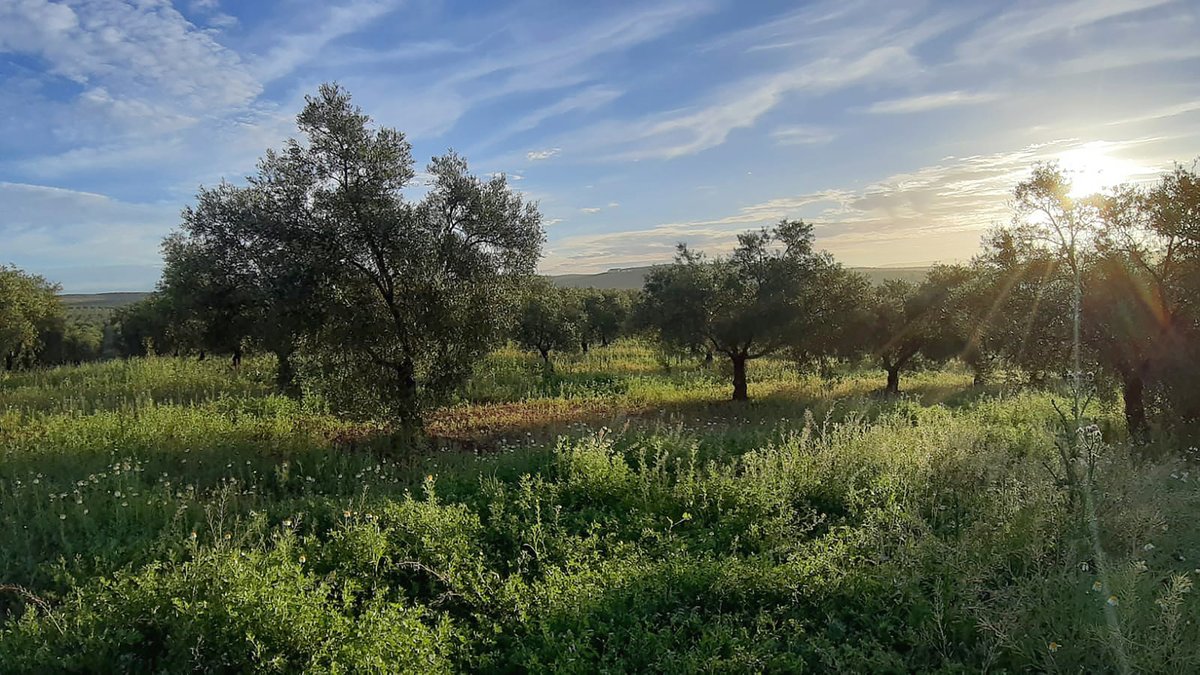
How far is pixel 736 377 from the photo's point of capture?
21.1 metres

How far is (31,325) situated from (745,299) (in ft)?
90.5

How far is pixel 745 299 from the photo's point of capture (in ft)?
66.7

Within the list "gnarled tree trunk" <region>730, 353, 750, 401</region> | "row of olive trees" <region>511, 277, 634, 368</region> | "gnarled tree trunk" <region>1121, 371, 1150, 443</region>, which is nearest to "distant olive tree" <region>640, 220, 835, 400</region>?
"gnarled tree trunk" <region>730, 353, 750, 401</region>

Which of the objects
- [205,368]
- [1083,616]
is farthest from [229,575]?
[205,368]

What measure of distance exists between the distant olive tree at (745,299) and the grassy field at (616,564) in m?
11.3

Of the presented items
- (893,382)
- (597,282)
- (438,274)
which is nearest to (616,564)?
(438,274)

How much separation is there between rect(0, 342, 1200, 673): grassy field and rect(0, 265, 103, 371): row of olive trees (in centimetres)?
1760

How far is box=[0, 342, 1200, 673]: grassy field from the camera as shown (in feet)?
11.8

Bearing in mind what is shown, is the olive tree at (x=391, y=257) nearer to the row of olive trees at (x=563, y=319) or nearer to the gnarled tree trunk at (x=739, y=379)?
the row of olive trees at (x=563, y=319)

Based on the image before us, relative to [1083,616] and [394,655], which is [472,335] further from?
[1083,616]

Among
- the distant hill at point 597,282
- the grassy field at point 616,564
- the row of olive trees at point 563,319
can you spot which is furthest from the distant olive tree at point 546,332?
the distant hill at point 597,282

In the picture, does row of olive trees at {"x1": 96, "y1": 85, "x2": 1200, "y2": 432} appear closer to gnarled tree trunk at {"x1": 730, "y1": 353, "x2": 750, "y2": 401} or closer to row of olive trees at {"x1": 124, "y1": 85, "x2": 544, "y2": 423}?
row of olive trees at {"x1": 124, "y1": 85, "x2": 544, "y2": 423}

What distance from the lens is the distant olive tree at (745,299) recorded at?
2017 centimetres

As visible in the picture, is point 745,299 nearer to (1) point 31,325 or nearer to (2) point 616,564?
(2) point 616,564
